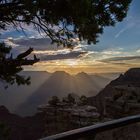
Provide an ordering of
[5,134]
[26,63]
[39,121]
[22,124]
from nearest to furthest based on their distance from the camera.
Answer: [26,63]
[5,134]
[39,121]
[22,124]

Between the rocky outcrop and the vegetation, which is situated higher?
the vegetation

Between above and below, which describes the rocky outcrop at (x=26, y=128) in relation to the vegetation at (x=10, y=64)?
below

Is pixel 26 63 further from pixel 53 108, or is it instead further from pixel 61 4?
pixel 53 108

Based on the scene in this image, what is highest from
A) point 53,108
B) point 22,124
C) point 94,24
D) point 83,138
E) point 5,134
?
point 94,24

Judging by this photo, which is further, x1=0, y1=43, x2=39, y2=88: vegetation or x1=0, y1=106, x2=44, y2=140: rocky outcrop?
x1=0, y1=106, x2=44, y2=140: rocky outcrop

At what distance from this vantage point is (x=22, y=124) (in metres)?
102

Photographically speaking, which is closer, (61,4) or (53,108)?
(61,4)

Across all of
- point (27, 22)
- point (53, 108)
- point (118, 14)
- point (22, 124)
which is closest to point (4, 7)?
point (27, 22)

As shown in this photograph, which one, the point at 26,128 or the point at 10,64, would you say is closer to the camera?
the point at 10,64

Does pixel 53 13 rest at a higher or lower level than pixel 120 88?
higher

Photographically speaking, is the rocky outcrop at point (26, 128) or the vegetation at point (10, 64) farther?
the rocky outcrop at point (26, 128)

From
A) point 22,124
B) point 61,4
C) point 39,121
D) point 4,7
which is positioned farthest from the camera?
point 22,124

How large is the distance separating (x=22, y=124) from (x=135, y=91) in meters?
78.5

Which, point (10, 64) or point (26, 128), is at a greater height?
point (10, 64)
